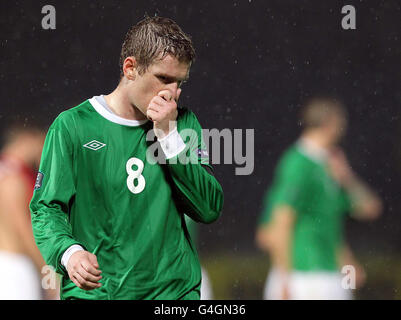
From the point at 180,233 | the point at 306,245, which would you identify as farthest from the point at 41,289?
the point at 180,233

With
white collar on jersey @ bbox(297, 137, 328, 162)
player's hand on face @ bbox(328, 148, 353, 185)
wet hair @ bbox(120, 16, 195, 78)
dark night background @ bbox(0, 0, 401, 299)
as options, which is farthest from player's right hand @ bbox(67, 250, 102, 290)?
dark night background @ bbox(0, 0, 401, 299)

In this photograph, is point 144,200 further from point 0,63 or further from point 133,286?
point 0,63

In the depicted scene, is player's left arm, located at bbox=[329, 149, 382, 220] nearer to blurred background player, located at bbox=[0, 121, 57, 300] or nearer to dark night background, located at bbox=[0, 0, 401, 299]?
dark night background, located at bbox=[0, 0, 401, 299]

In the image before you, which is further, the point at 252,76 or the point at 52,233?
the point at 252,76

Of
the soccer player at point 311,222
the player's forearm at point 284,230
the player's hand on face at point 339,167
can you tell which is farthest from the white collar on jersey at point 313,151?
the player's forearm at point 284,230

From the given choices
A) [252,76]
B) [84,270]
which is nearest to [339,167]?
[252,76]

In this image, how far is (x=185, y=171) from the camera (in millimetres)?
2457

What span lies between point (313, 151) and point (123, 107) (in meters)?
3.19

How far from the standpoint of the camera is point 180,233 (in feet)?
8.44

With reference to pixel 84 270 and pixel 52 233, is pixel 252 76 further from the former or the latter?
pixel 84 270

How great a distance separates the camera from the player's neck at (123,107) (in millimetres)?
2576

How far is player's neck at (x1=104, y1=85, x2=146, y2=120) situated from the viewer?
8.45 feet

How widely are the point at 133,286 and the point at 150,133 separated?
0.46m

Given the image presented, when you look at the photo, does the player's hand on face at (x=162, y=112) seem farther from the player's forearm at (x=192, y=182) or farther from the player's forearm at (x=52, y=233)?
the player's forearm at (x=52, y=233)
